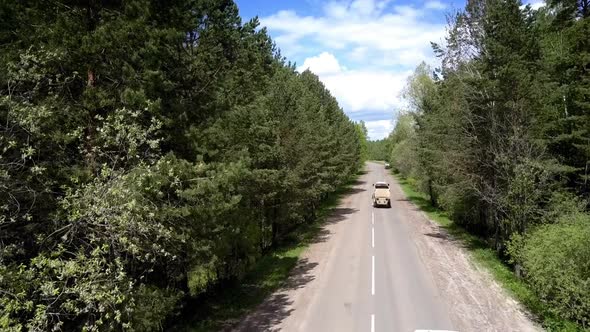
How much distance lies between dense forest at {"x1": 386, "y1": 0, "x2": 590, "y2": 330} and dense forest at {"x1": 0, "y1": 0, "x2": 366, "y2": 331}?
10.8m

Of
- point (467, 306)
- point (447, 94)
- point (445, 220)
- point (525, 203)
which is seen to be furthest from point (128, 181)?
point (445, 220)

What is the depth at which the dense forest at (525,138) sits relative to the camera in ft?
44.4

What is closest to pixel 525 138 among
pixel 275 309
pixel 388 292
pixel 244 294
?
pixel 388 292

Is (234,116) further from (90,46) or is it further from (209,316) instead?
(209,316)

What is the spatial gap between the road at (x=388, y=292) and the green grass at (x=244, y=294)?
0.57 meters

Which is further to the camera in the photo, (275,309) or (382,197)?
(382,197)

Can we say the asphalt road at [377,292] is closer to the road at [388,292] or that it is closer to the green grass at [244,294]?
the road at [388,292]

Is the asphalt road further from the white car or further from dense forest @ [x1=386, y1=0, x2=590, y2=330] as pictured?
the white car

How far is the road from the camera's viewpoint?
44.8 ft

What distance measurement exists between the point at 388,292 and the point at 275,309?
15.1 ft

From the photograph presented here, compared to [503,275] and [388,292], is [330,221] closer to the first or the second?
[503,275]

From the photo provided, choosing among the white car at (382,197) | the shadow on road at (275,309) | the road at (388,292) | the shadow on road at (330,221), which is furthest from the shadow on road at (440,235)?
the white car at (382,197)

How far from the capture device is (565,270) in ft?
40.9

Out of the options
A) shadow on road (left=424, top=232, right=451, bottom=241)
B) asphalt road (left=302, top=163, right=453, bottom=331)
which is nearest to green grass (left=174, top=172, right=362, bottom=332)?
asphalt road (left=302, top=163, right=453, bottom=331)
